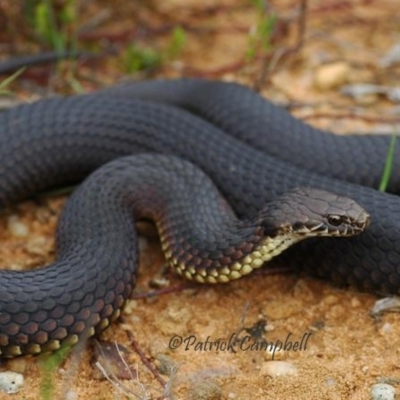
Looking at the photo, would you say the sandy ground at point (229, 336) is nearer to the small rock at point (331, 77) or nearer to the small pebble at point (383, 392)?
the small pebble at point (383, 392)

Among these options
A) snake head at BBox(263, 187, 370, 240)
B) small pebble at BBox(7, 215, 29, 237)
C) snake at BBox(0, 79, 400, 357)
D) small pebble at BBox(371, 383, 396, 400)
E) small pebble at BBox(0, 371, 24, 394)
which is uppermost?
snake head at BBox(263, 187, 370, 240)

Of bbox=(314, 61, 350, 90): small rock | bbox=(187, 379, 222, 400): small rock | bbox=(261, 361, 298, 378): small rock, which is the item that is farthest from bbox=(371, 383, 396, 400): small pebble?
bbox=(314, 61, 350, 90): small rock

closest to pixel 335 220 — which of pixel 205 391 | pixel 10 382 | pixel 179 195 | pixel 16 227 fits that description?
pixel 179 195

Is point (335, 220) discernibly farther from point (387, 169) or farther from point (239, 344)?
point (387, 169)

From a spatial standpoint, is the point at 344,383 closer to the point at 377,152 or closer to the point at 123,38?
the point at 377,152

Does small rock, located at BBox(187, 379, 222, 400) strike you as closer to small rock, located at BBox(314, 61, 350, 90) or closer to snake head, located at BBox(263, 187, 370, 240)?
snake head, located at BBox(263, 187, 370, 240)

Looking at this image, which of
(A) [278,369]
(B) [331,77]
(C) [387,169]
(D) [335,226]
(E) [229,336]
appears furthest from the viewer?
(B) [331,77]

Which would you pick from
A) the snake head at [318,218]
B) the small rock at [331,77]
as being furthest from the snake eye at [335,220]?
the small rock at [331,77]
